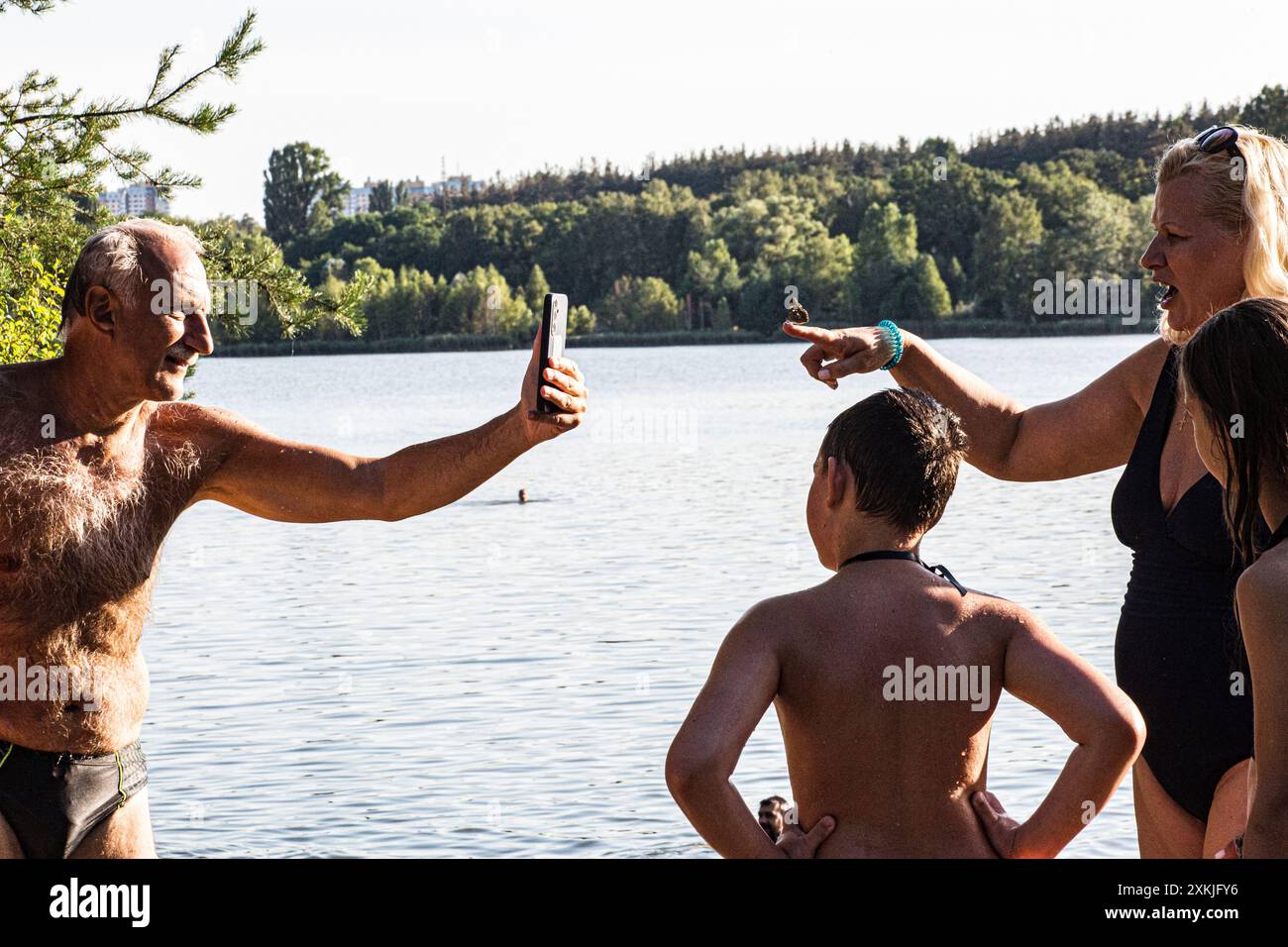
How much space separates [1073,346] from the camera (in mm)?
77188

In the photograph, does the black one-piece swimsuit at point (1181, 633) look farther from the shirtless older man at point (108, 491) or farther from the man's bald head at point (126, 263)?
the man's bald head at point (126, 263)

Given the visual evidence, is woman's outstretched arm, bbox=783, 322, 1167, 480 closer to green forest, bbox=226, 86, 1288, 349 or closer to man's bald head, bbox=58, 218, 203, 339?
man's bald head, bbox=58, 218, 203, 339

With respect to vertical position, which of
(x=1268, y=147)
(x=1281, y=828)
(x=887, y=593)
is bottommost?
(x=1281, y=828)

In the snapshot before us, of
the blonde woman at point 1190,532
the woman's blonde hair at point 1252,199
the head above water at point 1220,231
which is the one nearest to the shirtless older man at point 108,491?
the blonde woman at point 1190,532

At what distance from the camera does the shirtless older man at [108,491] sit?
315 cm

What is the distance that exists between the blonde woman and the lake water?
18.4 feet

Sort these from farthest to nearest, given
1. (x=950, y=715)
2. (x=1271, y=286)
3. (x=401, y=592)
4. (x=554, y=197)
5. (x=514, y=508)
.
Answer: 1. (x=554, y=197)
2. (x=514, y=508)
3. (x=401, y=592)
4. (x=1271, y=286)
5. (x=950, y=715)

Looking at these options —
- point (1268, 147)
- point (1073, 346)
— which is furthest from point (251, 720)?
point (1073, 346)

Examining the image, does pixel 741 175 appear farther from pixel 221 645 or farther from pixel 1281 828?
pixel 1281 828

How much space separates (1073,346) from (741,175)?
3726cm

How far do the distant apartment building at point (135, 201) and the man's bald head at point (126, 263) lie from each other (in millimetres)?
6613

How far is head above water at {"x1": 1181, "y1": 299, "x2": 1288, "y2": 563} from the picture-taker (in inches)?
92.6

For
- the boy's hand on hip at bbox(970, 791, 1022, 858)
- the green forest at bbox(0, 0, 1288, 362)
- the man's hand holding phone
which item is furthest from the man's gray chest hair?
the green forest at bbox(0, 0, 1288, 362)

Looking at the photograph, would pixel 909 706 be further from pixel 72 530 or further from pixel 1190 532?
pixel 72 530
